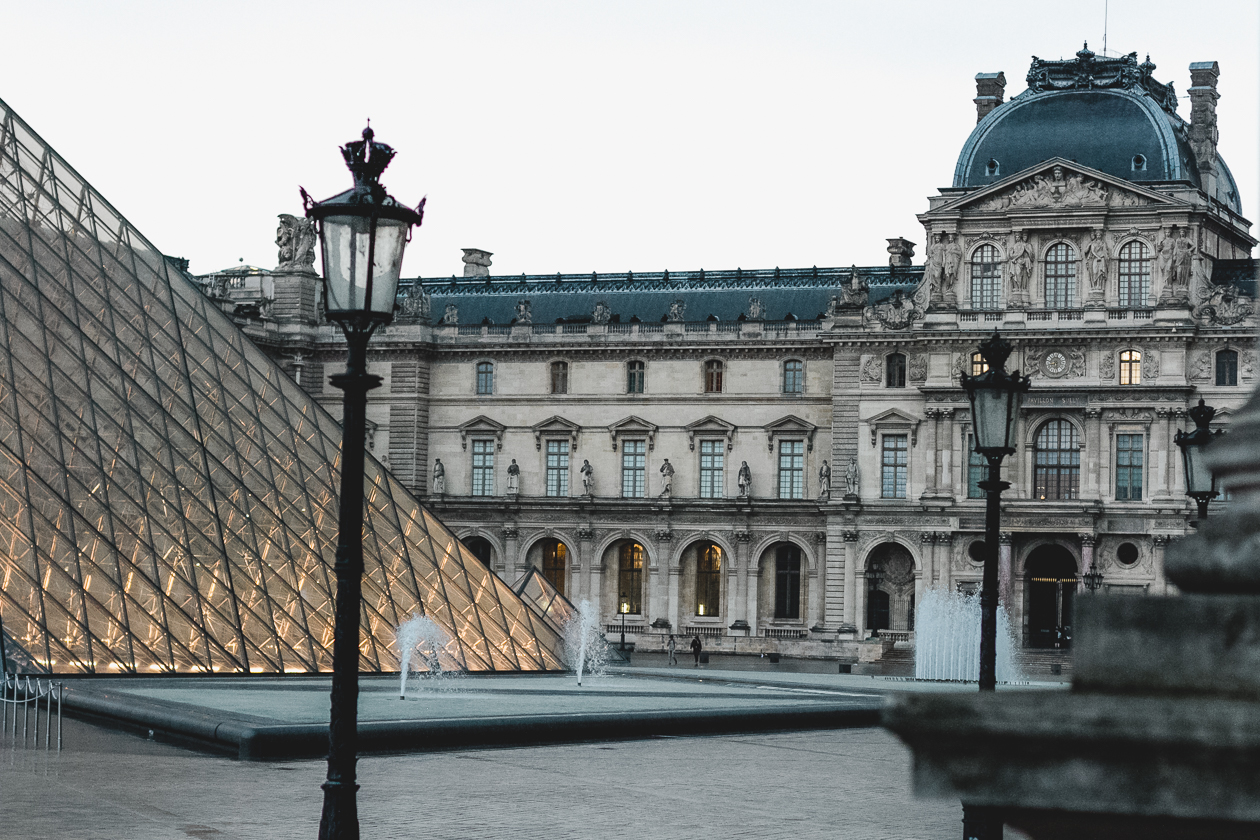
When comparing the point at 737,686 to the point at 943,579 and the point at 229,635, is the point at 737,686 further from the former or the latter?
the point at 943,579

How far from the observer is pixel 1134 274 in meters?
56.9

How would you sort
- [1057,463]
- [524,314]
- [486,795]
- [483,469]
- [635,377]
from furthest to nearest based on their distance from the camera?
1. [524,314]
2. [483,469]
3. [635,377]
4. [1057,463]
5. [486,795]

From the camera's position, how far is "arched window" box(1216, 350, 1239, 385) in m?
55.5

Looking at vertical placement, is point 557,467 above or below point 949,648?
above

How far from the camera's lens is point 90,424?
28547 mm

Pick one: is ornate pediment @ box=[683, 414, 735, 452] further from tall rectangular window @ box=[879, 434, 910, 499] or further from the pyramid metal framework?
the pyramid metal framework

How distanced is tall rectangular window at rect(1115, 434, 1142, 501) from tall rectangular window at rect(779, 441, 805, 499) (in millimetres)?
10330

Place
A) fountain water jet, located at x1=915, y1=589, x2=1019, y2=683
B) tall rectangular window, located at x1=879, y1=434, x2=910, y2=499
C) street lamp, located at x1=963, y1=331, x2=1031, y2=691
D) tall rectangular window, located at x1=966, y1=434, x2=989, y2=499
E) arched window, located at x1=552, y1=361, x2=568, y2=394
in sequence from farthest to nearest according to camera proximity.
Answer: arched window, located at x1=552, y1=361, x2=568, y2=394
tall rectangular window, located at x1=879, y1=434, x2=910, y2=499
tall rectangular window, located at x1=966, y1=434, x2=989, y2=499
fountain water jet, located at x1=915, y1=589, x2=1019, y2=683
street lamp, located at x1=963, y1=331, x2=1031, y2=691

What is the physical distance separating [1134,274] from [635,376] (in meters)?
17.0

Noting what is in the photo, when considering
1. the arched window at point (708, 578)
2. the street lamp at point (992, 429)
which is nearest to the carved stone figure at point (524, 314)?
the arched window at point (708, 578)

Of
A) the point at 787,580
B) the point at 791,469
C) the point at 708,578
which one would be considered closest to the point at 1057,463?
the point at 791,469

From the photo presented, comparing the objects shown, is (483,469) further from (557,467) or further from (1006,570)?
(1006,570)

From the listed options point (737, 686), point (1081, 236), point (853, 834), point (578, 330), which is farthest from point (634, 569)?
point (853, 834)

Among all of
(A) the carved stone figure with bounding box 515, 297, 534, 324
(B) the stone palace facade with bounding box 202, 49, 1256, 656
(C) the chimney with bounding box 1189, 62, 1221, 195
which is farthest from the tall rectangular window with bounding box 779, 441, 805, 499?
(C) the chimney with bounding box 1189, 62, 1221, 195
